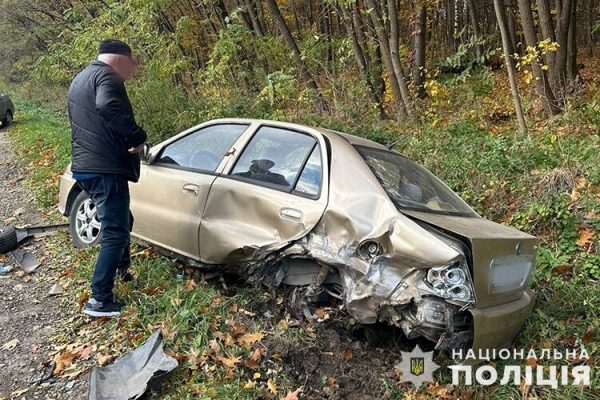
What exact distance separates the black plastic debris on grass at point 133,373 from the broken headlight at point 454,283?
166 centimetres

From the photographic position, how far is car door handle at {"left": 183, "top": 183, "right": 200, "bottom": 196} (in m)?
3.81

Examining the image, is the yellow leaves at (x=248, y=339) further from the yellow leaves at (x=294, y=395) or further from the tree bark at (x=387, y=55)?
the tree bark at (x=387, y=55)

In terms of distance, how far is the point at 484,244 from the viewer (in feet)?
9.22

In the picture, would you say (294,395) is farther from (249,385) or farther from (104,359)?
(104,359)

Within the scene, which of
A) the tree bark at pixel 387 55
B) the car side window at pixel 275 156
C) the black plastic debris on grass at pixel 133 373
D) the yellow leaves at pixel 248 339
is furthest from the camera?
the tree bark at pixel 387 55

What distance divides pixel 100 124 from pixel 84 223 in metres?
1.63

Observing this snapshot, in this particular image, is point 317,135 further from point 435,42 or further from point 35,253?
point 435,42

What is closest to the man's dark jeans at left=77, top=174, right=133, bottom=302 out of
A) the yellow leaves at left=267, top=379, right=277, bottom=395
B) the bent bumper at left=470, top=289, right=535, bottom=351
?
the yellow leaves at left=267, top=379, right=277, bottom=395

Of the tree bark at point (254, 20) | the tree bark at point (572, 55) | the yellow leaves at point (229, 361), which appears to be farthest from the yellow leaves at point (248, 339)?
the tree bark at point (254, 20)

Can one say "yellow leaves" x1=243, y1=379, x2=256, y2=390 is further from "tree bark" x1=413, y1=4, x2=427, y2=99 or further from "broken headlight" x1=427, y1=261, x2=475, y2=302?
"tree bark" x1=413, y1=4, x2=427, y2=99

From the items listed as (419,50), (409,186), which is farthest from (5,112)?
(409,186)

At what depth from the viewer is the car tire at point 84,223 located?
4.52m

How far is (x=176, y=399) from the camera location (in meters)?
2.69

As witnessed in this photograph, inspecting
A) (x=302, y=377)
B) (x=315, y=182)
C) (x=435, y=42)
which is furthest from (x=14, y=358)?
(x=435, y=42)
